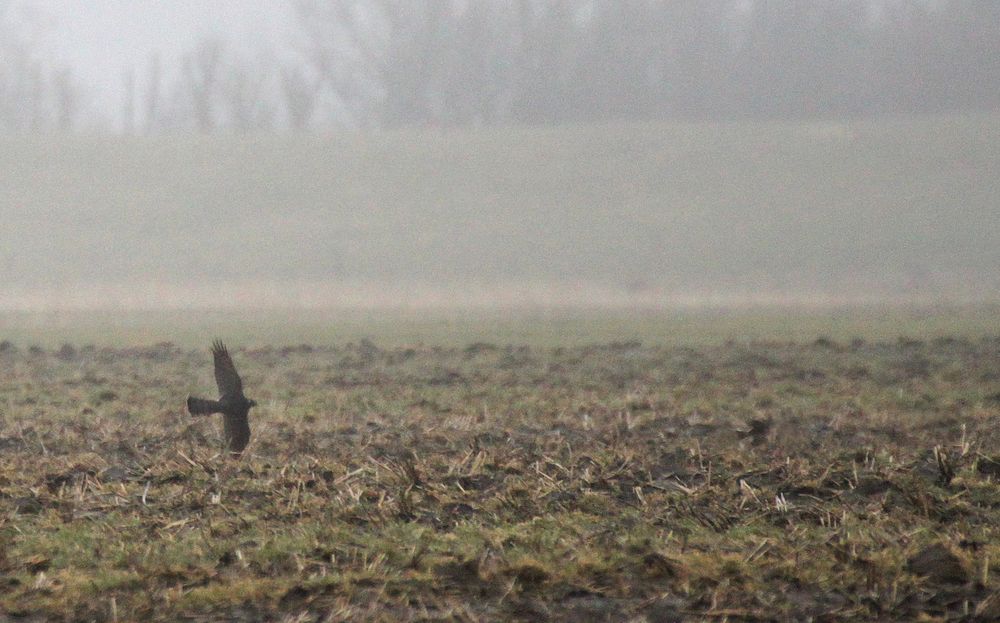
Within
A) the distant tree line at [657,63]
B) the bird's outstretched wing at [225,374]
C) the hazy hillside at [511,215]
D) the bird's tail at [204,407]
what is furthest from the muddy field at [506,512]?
the distant tree line at [657,63]

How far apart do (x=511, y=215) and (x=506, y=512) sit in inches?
2176

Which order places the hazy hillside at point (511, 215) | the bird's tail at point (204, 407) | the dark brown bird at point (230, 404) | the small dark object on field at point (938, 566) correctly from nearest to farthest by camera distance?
the small dark object on field at point (938, 566) < the bird's tail at point (204, 407) < the dark brown bird at point (230, 404) < the hazy hillside at point (511, 215)

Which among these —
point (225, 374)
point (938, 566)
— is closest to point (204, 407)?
point (225, 374)

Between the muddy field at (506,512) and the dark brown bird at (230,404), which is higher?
the dark brown bird at (230,404)

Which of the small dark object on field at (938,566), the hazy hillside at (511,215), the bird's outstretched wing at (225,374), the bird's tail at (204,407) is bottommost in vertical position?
the small dark object on field at (938,566)

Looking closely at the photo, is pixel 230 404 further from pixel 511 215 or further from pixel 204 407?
pixel 511 215

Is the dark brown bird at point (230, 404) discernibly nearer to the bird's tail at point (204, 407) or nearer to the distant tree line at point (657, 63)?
the bird's tail at point (204, 407)

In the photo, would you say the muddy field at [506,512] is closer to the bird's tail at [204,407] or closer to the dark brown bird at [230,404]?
the dark brown bird at [230,404]

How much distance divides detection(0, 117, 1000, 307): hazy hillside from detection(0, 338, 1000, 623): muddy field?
26994 millimetres

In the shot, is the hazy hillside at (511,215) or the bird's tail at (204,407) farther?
the hazy hillside at (511,215)

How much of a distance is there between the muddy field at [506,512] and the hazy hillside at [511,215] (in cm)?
2699

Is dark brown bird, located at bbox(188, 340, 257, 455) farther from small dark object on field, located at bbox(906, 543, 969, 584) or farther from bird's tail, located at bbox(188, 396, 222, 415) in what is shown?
small dark object on field, located at bbox(906, 543, 969, 584)

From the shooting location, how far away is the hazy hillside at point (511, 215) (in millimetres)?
48188

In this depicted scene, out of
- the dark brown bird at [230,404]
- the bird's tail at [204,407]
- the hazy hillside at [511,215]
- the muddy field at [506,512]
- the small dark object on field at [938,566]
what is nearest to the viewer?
the muddy field at [506,512]
